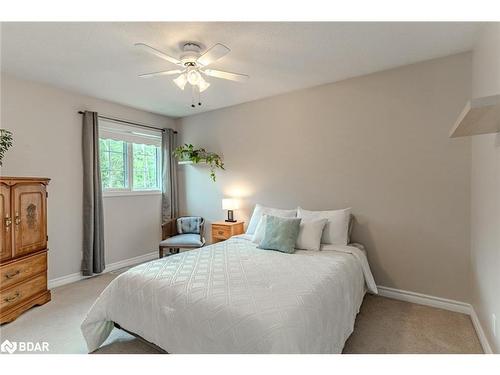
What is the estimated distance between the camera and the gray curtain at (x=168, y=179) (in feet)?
15.1

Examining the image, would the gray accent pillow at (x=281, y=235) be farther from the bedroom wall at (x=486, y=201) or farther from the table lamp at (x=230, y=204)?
the bedroom wall at (x=486, y=201)

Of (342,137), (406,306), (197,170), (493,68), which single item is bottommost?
(406,306)

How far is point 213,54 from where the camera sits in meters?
2.24

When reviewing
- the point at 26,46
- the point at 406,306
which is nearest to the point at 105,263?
the point at 26,46

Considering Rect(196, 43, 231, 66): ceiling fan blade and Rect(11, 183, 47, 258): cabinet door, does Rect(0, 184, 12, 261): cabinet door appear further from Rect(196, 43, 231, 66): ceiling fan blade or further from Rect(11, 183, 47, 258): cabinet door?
Rect(196, 43, 231, 66): ceiling fan blade

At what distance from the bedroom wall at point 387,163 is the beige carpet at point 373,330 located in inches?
12.1

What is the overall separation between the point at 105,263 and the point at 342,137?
3713mm

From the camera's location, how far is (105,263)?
3.83m

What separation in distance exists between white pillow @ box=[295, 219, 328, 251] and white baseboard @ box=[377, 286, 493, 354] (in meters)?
0.96

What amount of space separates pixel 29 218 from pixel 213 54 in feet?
8.10

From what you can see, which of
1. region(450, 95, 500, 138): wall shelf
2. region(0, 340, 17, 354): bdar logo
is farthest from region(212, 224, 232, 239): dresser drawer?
region(450, 95, 500, 138): wall shelf
